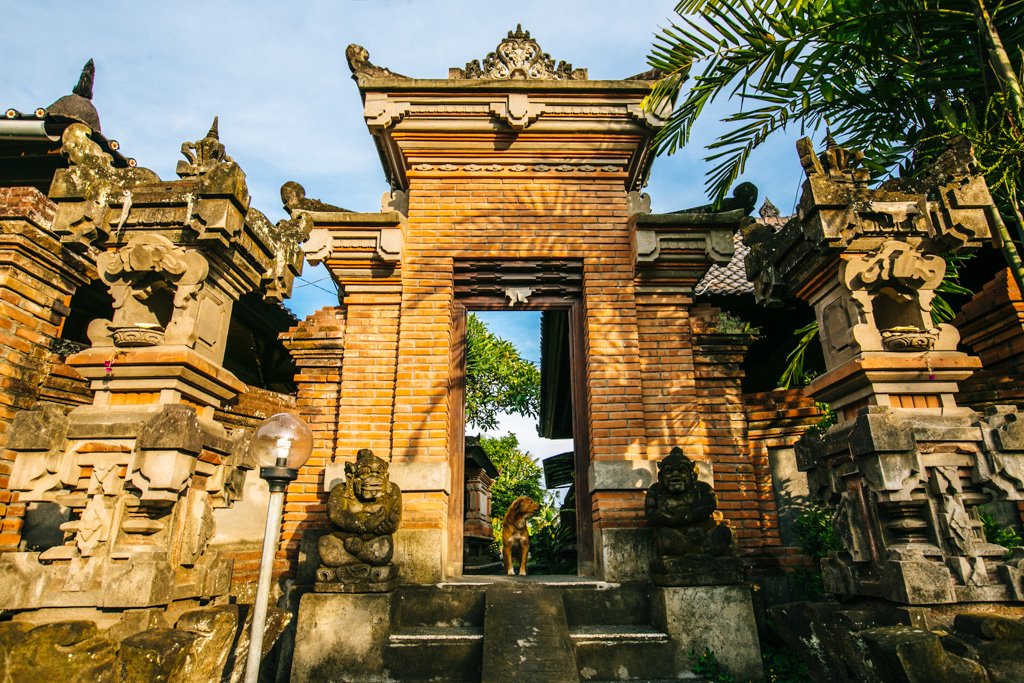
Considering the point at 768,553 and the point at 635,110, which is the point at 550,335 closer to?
the point at 635,110

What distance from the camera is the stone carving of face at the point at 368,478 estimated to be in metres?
4.02

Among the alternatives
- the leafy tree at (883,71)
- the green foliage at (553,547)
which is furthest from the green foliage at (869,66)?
the green foliage at (553,547)

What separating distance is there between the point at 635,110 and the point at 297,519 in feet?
19.0

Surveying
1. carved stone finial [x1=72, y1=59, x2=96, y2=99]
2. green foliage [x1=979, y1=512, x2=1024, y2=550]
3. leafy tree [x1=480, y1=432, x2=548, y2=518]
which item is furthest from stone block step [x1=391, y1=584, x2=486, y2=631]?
leafy tree [x1=480, y1=432, x2=548, y2=518]

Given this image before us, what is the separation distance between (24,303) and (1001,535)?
28.7 feet

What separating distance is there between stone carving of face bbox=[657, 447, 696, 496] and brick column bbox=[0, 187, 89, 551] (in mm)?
5498

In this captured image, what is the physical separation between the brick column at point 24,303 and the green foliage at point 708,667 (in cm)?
561

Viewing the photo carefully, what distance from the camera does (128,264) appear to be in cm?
356

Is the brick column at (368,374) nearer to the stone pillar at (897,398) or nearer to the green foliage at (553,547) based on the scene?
the stone pillar at (897,398)

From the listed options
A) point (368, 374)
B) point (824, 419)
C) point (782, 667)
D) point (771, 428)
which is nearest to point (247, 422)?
point (368, 374)

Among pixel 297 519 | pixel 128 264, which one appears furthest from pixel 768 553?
pixel 128 264

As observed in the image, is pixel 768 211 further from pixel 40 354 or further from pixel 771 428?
pixel 40 354

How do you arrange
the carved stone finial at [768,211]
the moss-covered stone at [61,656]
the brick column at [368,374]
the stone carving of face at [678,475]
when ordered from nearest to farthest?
the moss-covered stone at [61,656] < the stone carving of face at [678,475] < the brick column at [368,374] < the carved stone finial at [768,211]

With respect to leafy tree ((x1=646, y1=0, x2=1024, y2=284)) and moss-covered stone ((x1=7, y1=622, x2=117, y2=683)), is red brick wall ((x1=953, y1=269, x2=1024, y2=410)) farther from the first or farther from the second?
moss-covered stone ((x1=7, y1=622, x2=117, y2=683))
